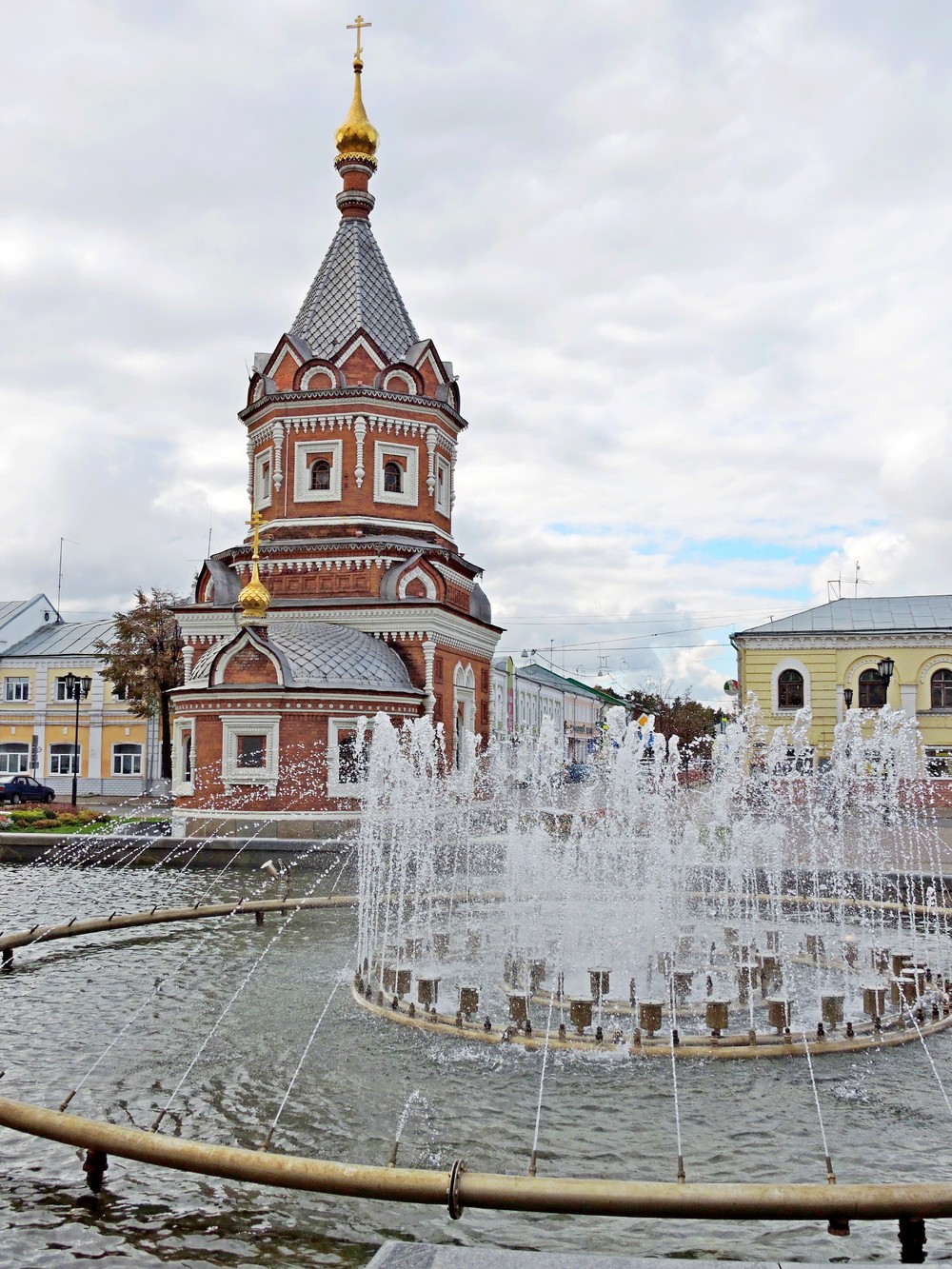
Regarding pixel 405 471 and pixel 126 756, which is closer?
pixel 405 471

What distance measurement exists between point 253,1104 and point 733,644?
105 feet

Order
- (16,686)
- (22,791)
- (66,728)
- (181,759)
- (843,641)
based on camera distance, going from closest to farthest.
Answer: (181,759) → (843,641) → (22,791) → (66,728) → (16,686)

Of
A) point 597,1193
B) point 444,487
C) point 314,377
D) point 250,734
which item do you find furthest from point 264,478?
point 597,1193

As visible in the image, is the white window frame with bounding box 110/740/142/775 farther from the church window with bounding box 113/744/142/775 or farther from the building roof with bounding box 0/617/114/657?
the building roof with bounding box 0/617/114/657

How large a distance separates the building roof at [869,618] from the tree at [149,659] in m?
20.4

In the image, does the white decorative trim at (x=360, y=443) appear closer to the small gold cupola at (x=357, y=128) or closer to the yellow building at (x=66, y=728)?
the small gold cupola at (x=357, y=128)

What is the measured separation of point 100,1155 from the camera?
686 centimetres

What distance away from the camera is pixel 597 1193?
229 inches

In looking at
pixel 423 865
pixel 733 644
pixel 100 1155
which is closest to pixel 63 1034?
pixel 100 1155

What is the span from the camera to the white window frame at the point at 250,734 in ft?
90.1

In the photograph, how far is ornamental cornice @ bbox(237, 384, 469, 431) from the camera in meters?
33.1

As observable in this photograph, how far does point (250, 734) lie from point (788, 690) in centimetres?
1892

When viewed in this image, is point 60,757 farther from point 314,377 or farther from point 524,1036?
point 524,1036

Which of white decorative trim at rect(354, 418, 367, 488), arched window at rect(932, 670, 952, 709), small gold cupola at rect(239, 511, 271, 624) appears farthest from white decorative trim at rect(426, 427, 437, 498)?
arched window at rect(932, 670, 952, 709)
